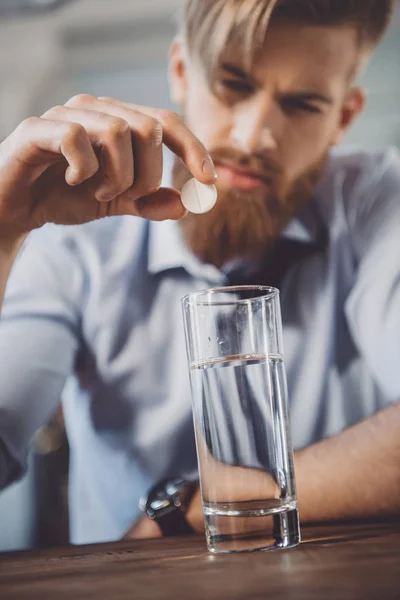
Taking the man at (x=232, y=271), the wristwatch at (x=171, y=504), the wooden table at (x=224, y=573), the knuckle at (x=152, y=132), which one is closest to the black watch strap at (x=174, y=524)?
the wristwatch at (x=171, y=504)

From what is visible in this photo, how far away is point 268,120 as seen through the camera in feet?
4.44

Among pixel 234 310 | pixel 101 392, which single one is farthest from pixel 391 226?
pixel 234 310

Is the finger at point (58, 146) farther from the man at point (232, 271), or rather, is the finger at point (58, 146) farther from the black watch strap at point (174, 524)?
the black watch strap at point (174, 524)

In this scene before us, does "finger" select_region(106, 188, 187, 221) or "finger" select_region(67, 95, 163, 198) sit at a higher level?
"finger" select_region(67, 95, 163, 198)

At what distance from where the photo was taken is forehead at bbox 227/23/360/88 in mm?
1334

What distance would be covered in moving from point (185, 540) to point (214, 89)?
0.90 metres

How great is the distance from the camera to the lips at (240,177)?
1.35 m

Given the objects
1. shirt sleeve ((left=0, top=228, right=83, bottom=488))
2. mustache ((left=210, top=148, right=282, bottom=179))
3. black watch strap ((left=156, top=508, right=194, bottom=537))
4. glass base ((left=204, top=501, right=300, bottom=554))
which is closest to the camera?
glass base ((left=204, top=501, right=300, bottom=554))

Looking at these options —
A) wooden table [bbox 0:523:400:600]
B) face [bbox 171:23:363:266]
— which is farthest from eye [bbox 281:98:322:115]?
wooden table [bbox 0:523:400:600]

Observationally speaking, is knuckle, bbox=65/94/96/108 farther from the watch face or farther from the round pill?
the watch face

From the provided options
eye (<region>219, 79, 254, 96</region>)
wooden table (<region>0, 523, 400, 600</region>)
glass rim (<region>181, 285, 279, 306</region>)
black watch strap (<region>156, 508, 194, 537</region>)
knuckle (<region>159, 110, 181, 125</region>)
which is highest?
eye (<region>219, 79, 254, 96</region>)

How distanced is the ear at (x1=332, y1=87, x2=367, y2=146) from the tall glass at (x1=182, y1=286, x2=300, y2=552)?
0.81 meters

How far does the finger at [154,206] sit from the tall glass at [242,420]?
1.11ft

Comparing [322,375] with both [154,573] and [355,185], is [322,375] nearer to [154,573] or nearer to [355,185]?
[355,185]
